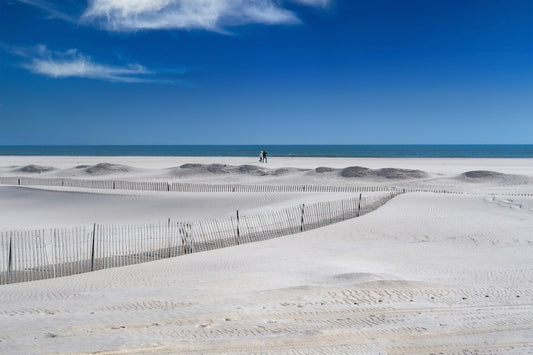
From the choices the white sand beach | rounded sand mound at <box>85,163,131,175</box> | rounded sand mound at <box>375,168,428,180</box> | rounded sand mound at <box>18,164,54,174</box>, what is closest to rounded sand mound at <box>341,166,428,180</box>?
rounded sand mound at <box>375,168,428,180</box>

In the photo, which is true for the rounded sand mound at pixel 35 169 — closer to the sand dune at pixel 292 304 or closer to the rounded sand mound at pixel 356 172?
the rounded sand mound at pixel 356 172

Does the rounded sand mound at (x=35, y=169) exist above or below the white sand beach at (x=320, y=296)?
below

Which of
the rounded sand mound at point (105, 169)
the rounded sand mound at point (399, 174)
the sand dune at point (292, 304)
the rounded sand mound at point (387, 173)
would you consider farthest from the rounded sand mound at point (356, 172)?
the sand dune at point (292, 304)

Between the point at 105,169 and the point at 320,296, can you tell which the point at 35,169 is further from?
the point at 320,296

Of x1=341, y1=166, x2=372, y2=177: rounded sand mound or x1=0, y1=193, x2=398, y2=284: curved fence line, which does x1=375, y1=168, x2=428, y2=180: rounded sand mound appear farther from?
x1=0, y1=193, x2=398, y2=284: curved fence line

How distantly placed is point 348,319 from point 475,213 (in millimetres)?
15718

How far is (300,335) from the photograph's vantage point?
296 inches

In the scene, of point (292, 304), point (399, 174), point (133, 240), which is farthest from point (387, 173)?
point (292, 304)

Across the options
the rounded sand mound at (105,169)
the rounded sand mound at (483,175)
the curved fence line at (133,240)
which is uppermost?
the rounded sand mound at (483,175)

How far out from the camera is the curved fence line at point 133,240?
14141 mm

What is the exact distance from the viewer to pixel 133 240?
1828 cm

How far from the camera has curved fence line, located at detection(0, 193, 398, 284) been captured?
46.4 ft

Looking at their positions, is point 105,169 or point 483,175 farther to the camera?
point 105,169

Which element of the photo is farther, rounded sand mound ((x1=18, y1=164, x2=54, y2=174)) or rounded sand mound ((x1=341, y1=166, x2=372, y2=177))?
rounded sand mound ((x1=18, y1=164, x2=54, y2=174))
